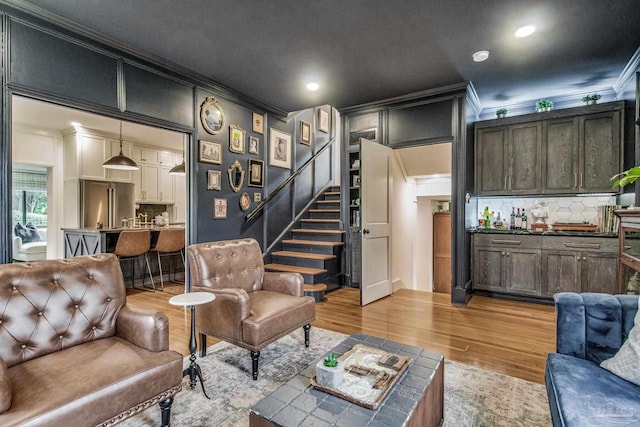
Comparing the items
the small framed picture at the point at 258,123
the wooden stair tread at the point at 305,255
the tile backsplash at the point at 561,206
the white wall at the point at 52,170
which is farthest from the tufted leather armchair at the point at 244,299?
the white wall at the point at 52,170

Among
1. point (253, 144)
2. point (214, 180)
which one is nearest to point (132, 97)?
point (214, 180)

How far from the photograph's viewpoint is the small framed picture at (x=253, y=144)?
469 cm

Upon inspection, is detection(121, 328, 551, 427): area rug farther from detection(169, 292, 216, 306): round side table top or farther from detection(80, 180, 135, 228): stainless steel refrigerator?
detection(80, 180, 135, 228): stainless steel refrigerator

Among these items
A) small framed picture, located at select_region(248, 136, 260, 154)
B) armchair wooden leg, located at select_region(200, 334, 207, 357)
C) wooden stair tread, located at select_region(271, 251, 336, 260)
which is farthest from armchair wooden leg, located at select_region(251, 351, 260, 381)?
small framed picture, located at select_region(248, 136, 260, 154)

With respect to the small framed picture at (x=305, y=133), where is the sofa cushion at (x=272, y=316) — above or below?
below

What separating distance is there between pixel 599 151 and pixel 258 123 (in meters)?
4.52

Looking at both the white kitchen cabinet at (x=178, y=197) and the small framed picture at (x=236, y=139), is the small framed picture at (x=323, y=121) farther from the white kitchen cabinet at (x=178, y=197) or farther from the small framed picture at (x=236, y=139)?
the white kitchen cabinet at (x=178, y=197)

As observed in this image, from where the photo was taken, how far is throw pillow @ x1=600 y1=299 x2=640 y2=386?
4.47ft

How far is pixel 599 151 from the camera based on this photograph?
154 inches

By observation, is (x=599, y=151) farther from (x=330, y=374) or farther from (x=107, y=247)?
(x=107, y=247)

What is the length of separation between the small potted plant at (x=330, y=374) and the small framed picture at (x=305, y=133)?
4773 mm

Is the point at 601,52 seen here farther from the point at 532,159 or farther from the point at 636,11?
the point at 532,159

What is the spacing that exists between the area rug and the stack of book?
2774 millimetres

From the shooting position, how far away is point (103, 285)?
6.48 feet
